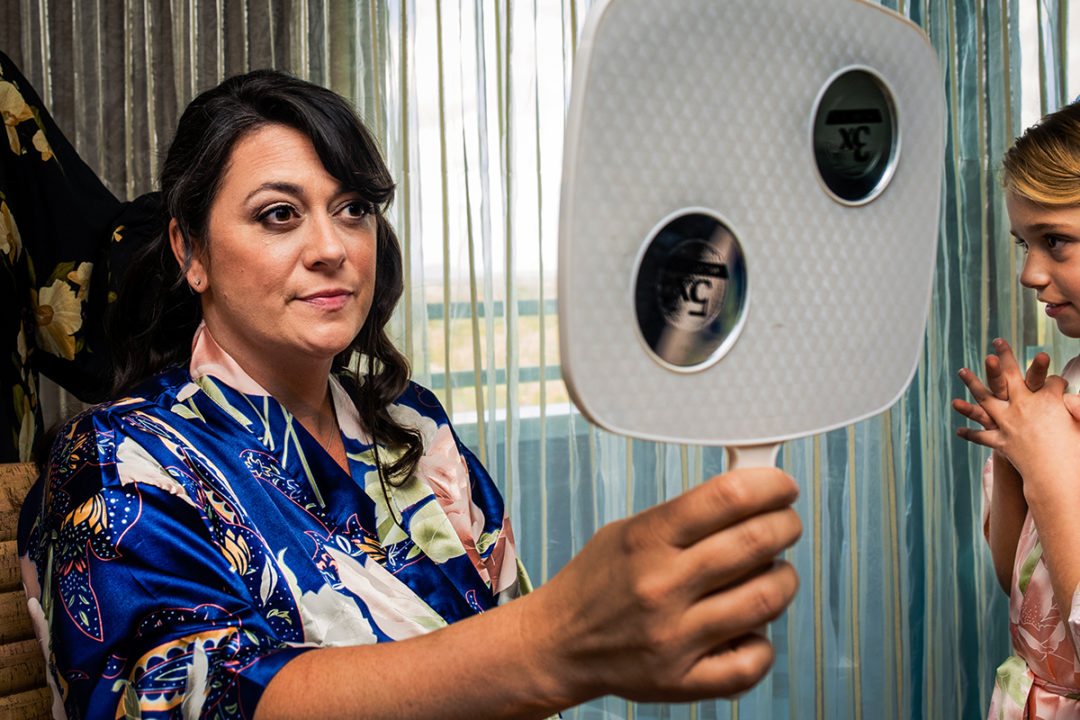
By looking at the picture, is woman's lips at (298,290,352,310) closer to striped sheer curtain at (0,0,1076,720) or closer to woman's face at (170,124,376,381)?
woman's face at (170,124,376,381)

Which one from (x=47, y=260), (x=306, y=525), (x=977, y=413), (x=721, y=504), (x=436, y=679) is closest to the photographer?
(x=721, y=504)

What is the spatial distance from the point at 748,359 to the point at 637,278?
2.9 inches

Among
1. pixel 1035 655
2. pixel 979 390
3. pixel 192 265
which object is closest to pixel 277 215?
pixel 192 265

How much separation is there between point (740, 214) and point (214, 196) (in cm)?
70

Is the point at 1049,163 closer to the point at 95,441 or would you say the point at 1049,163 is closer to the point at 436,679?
the point at 436,679

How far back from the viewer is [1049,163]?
1.03 metres

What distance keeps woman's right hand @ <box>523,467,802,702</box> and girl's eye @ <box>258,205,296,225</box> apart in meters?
0.60

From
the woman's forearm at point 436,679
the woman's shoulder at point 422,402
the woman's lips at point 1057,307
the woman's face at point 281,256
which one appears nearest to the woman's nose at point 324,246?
the woman's face at point 281,256

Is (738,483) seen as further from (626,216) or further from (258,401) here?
(258,401)

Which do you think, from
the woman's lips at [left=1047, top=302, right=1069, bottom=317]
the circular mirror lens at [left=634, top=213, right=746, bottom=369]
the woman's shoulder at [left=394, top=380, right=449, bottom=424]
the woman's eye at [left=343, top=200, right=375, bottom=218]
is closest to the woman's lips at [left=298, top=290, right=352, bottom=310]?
the woman's eye at [left=343, top=200, right=375, bottom=218]

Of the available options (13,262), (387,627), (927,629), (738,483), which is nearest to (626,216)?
(738,483)

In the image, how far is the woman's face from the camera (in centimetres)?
91

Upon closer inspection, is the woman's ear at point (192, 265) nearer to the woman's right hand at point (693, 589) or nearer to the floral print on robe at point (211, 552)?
the floral print on robe at point (211, 552)

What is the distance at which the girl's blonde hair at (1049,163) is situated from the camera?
1002mm
